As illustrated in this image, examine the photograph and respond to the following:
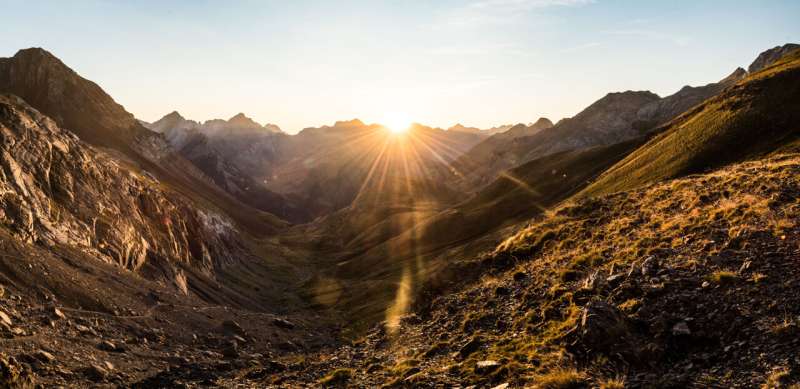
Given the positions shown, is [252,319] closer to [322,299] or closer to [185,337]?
[185,337]

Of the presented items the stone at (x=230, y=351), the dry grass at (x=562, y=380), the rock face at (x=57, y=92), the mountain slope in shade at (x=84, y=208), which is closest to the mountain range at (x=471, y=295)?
the dry grass at (x=562, y=380)

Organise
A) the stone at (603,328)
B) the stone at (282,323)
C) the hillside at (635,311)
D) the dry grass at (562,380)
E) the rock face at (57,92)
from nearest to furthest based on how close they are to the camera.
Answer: the hillside at (635,311)
the dry grass at (562,380)
the stone at (603,328)
the stone at (282,323)
the rock face at (57,92)

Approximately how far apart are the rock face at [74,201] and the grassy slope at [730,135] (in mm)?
70719

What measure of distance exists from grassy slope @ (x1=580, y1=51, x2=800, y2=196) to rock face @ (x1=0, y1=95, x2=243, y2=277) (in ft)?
232

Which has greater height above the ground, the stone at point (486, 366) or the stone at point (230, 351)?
the stone at point (486, 366)

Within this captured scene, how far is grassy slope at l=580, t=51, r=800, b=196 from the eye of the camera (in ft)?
231

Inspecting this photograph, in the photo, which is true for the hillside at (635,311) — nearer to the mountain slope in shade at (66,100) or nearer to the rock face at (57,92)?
the mountain slope in shade at (66,100)

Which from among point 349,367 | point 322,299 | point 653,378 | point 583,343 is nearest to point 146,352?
point 349,367

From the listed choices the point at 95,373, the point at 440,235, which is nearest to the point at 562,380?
the point at 95,373

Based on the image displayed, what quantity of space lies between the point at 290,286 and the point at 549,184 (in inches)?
2905

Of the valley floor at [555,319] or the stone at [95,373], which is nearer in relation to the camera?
the valley floor at [555,319]

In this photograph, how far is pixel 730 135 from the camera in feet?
253

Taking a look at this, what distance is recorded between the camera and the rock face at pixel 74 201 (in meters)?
43.1

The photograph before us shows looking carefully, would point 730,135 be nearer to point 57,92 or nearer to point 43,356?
point 43,356
